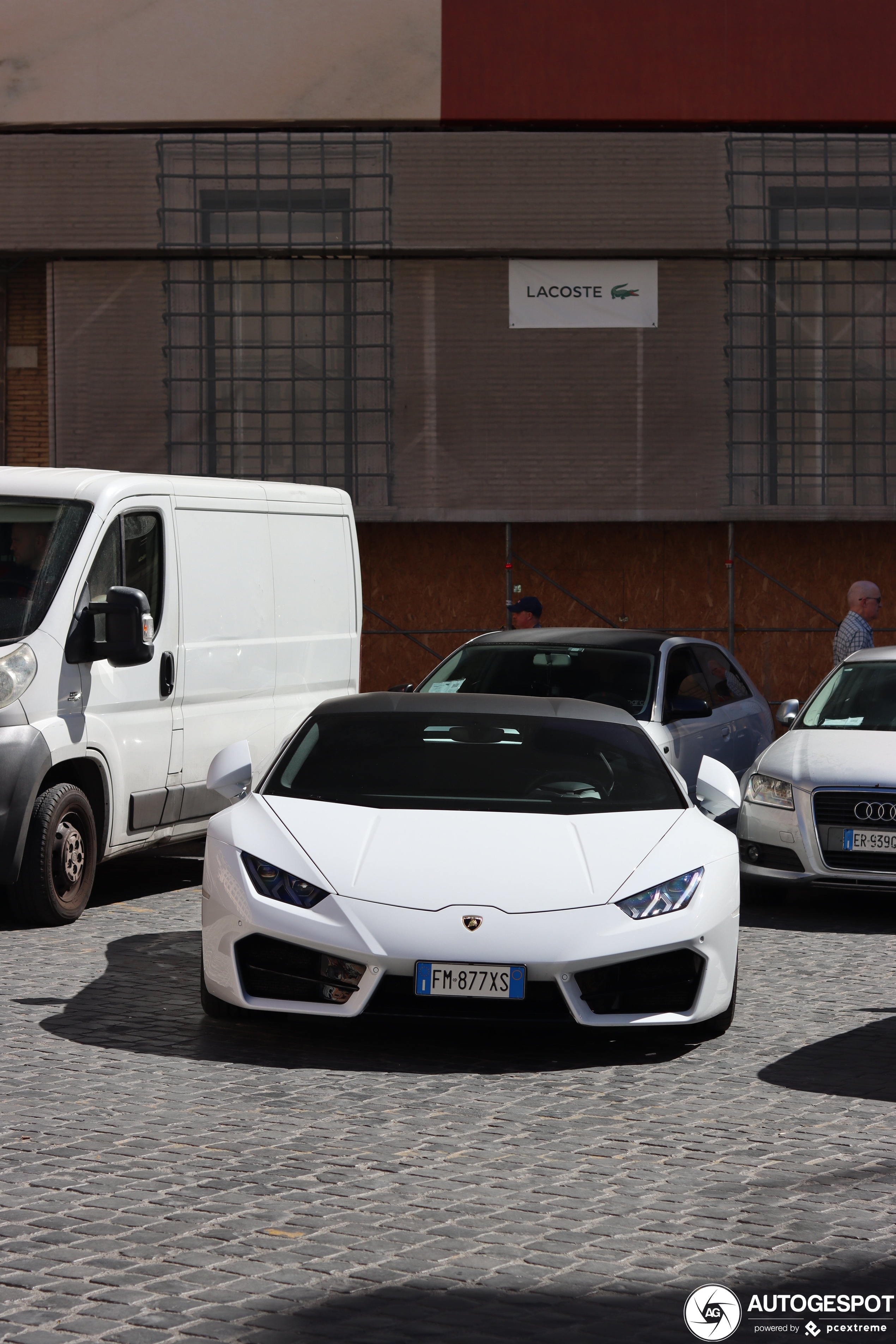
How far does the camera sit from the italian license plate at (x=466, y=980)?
624cm

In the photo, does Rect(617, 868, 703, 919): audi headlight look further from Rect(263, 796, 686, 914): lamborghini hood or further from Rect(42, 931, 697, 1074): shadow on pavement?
Rect(42, 931, 697, 1074): shadow on pavement

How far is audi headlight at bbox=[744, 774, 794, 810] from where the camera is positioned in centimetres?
1043

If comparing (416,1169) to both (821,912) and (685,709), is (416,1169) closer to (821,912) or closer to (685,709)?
(821,912)

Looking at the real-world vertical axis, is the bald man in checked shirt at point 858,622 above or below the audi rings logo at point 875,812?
above

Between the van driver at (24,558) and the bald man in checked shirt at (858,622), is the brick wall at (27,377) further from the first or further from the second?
the van driver at (24,558)

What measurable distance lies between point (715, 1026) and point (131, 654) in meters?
4.17

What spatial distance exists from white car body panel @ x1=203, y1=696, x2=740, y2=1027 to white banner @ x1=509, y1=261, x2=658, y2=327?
14787 millimetres

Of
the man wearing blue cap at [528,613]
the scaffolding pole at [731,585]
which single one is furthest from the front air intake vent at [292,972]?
the scaffolding pole at [731,585]

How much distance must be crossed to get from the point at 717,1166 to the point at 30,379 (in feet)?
61.5

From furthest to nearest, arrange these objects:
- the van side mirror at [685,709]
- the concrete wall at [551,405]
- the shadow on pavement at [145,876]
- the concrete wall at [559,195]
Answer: the concrete wall at [551,405] → the concrete wall at [559,195] → the van side mirror at [685,709] → the shadow on pavement at [145,876]

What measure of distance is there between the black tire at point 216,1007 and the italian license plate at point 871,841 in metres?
4.51

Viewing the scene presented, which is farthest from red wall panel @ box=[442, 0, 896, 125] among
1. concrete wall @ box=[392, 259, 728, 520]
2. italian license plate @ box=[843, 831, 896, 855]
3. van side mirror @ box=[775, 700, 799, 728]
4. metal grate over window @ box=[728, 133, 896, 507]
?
italian license plate @ box=[843, 831, 896, 855]

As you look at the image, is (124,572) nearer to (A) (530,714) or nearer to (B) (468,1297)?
(A) (530,714)

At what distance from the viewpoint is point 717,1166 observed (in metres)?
5.22
